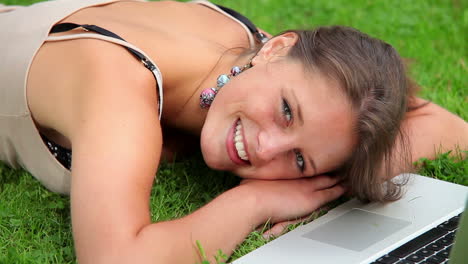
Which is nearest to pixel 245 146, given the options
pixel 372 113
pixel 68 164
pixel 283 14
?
pixel 372 113

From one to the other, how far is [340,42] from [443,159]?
86 cm

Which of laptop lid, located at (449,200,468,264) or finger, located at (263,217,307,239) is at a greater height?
laptop lid, located at (449,200,468,264)

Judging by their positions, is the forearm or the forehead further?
the forehead

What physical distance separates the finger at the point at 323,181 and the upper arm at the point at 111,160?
76cm

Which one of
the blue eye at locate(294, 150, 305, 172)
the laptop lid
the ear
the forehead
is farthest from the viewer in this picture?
the ear

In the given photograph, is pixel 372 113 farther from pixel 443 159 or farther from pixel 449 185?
pixel 443 159

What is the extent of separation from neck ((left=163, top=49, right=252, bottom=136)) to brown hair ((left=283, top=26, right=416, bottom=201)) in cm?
35

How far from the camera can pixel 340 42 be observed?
3.10 metres

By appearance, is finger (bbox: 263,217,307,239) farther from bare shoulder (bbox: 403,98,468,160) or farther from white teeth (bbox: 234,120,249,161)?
bare shoulder (bbox: 403,98,468,160)

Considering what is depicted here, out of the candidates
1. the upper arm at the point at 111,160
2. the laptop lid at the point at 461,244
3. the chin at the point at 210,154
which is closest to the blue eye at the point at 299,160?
the chin at the point at 210,154

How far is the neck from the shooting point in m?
3.26

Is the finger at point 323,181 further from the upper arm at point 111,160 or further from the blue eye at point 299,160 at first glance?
the upper arm at point 111,160

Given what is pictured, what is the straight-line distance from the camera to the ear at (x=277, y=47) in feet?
Answer: 10.3

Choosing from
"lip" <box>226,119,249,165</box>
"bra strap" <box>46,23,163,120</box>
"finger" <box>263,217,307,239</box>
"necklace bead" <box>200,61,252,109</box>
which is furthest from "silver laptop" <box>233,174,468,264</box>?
"bra strap" <box>46,23,163,120</box>
